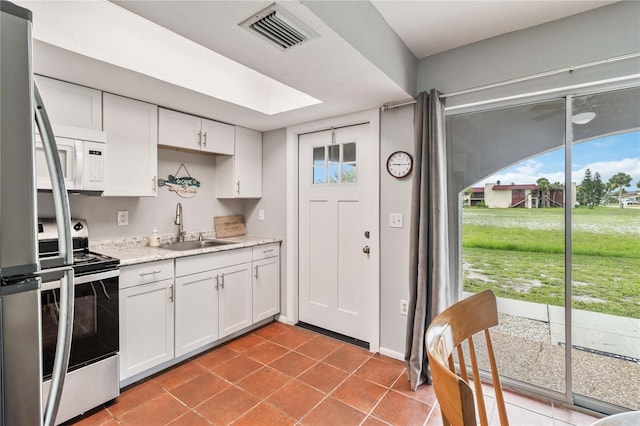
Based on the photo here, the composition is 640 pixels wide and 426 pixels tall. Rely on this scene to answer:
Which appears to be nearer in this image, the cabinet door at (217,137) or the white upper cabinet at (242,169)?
the cabinet door at (217,137)

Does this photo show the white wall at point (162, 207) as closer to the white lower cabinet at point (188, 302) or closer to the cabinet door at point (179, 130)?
the cabinet door at point (179, 130)

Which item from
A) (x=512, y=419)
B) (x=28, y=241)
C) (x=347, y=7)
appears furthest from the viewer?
(x=512, y=419)

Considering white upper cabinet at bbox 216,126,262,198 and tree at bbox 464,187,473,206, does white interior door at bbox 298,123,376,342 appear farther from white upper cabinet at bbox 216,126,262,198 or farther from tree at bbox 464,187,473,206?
tree at bbox 464,187,473,206

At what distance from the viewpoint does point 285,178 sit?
330cm

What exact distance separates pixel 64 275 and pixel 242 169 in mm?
2532

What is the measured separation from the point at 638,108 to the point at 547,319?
54.6 inches

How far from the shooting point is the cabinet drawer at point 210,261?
243 cm

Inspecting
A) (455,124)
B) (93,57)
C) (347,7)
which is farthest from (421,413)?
(93,57)

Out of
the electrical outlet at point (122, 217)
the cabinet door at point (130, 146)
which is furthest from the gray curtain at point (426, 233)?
the electrical outlet at point (122, 217)

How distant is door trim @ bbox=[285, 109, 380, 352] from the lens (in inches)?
104

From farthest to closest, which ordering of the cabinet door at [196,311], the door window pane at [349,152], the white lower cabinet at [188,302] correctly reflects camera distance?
the door window pane at [349,152]
the cabinet door at [196,311]
the white lower cabinet at [188,302]

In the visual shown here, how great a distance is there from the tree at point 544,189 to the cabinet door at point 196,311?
2587mm

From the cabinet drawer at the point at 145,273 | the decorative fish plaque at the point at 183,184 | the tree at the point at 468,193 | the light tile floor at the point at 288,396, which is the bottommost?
the light tile floor at the point at 288,396

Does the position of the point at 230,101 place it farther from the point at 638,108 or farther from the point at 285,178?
the point at 638,108
